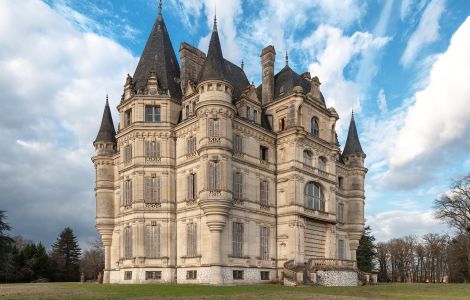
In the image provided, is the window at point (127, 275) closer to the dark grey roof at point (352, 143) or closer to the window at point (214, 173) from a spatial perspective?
the window at point (214, 173)

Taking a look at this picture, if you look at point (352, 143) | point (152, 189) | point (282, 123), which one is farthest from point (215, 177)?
point (352, 143)

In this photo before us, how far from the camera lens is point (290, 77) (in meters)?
49.0

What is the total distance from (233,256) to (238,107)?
1433 cm

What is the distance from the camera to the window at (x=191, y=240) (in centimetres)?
4112

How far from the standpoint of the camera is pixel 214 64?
41.5 m

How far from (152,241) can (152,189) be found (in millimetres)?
4739

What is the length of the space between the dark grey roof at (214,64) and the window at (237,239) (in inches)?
512

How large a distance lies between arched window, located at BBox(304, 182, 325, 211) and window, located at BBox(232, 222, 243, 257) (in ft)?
26.9

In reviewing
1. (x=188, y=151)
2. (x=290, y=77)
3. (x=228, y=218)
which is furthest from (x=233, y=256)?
(x=290, y=77)

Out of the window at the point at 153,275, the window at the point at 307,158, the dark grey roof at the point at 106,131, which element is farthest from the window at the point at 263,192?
the dark grey roof at the point at 106,131

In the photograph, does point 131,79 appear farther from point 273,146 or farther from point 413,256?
point 413,256

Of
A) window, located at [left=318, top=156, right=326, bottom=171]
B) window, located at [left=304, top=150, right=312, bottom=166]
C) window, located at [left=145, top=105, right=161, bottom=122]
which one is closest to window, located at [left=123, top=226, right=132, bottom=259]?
window, located at [left=145, top=105, right=161, bottom=122]

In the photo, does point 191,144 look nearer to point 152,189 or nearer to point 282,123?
point 152,189

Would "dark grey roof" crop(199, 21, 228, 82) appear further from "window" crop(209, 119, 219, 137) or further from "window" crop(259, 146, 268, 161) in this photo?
"window" crop(259, 146, 268, 161)
